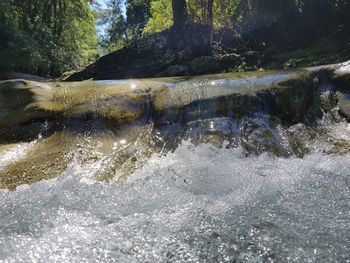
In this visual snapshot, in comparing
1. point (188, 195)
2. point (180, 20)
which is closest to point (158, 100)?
point (188, 195)

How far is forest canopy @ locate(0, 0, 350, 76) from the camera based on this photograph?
44.1ft

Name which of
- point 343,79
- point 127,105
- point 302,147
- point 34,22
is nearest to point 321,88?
point 343,79

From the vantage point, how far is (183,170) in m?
4.81

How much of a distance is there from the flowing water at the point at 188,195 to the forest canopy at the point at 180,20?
26.5 ft

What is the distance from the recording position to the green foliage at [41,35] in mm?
16188

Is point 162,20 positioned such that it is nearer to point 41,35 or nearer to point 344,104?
point 41,35

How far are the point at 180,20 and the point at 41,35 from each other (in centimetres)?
760

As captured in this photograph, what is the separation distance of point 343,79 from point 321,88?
1.28 feet

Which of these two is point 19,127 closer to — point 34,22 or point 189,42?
point 189,42

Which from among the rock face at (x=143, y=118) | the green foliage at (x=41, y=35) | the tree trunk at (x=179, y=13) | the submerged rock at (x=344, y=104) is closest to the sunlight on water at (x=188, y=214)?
the rock face at (x=143, y=118)

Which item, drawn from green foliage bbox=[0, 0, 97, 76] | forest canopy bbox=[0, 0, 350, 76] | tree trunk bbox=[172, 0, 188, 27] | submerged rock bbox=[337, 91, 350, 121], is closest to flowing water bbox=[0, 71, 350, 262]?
submerged rock bbox=[337, 91, 350, 121]

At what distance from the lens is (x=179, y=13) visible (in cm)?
1511

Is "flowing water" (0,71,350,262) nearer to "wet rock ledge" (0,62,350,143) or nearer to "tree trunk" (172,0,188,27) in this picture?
"wet rock ledge" (0,62,350,143)

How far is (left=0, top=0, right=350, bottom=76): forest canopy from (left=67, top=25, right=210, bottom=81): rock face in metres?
0.79
